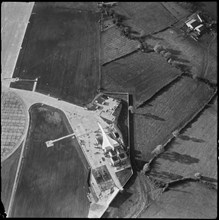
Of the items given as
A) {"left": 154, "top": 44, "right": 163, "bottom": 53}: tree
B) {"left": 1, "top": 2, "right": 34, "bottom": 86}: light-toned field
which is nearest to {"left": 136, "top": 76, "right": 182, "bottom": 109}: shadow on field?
{"left": 154, "top": 44, "right": 163, "bottom": 53}: tree

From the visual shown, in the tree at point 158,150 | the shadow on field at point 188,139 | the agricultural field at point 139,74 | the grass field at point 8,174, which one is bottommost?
the grass field at point 8,174

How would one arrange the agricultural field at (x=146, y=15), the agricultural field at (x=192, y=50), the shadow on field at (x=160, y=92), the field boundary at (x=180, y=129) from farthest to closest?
the agricultural field at (x=146, y=15) < the agricultural field at (x=192, y=50) < the shadow on field at (x=160, y=92) < the field boundary at (x=180, y=129)

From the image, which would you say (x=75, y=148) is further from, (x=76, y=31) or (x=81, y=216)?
(x=76, y=31)

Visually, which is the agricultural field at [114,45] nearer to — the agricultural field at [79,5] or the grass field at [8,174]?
the agricultural field at [79,5]

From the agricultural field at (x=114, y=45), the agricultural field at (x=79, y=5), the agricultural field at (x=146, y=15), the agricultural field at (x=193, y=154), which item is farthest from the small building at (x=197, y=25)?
the agricultural field at (x=193, y=154)

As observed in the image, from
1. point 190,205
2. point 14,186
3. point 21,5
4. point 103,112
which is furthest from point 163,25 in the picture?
point 14,186

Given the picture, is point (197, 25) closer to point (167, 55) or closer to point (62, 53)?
point (167, 55)
